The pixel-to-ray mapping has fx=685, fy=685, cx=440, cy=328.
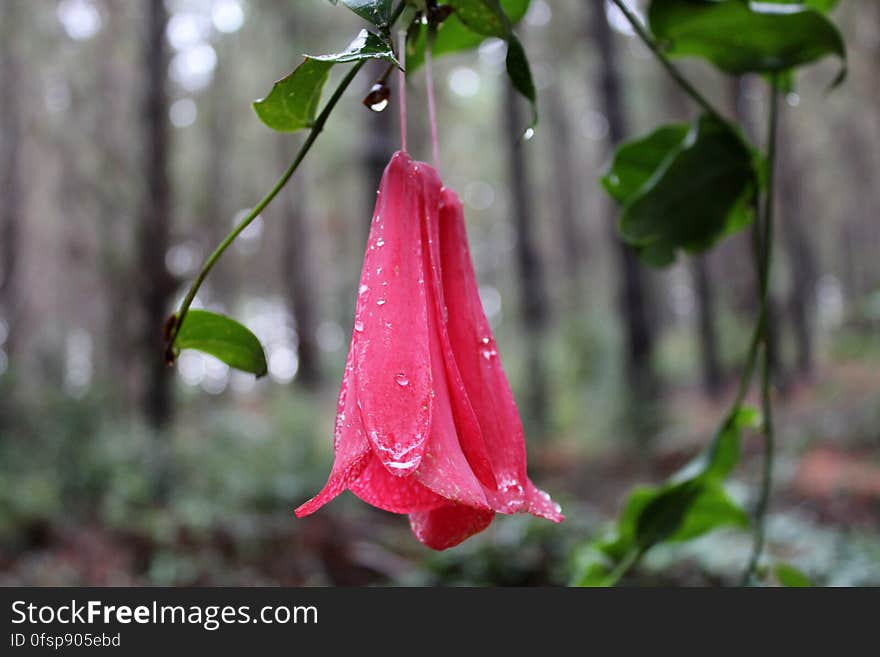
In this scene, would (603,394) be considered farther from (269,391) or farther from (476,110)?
(476,110)

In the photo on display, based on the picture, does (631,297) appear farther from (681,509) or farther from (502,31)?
(502,31)

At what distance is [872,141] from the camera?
15.2 m

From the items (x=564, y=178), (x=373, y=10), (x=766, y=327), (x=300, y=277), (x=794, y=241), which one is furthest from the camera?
(x=564, y=178)

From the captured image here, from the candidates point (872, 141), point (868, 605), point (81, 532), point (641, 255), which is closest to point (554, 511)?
point (868, 605)

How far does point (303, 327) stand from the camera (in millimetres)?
11688

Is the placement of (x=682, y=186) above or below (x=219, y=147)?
below

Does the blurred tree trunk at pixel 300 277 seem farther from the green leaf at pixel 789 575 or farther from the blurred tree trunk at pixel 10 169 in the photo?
the green leaf at pixel 789 575

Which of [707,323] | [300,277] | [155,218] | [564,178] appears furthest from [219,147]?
[707,323]

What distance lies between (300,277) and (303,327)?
3.45 ft

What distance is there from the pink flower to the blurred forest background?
0.14 meters

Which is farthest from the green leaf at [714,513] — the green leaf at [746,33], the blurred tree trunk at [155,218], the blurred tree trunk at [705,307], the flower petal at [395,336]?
the blurred tree trunk at [705,307]

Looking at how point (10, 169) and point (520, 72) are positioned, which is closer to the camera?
point (520, 72)

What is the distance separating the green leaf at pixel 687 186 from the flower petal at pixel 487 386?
0.47 m

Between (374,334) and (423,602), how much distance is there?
47cm
